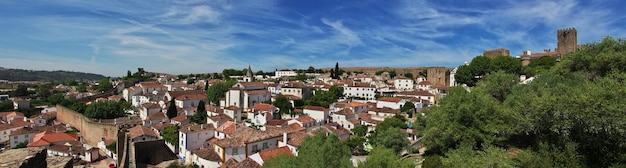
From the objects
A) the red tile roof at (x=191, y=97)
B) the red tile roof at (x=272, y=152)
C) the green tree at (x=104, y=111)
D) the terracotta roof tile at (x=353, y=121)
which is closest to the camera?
the red tile roof at (x=272, y=152)

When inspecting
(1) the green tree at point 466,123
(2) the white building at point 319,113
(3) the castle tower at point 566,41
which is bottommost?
(2) the white building at point 319,113

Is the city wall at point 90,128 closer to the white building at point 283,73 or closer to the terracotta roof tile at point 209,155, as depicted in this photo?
the terracotta roof tile at point 209,155

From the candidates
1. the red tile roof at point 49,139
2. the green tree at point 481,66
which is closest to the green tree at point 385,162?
the red tile roof at point 49,139

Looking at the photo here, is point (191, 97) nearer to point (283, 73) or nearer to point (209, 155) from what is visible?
point (209, 155)

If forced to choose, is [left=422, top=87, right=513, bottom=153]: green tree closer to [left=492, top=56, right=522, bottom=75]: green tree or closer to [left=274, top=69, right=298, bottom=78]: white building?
[left=492, top=56, right=522, bottom=75]: green tree

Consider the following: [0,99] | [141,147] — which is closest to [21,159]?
[141,147]

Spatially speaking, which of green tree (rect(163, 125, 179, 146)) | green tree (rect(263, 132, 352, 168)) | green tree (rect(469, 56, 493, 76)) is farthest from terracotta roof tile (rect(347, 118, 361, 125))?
green tree (rect(469, 56, 493, 76))

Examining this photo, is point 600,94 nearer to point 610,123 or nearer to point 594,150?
point 610,123
